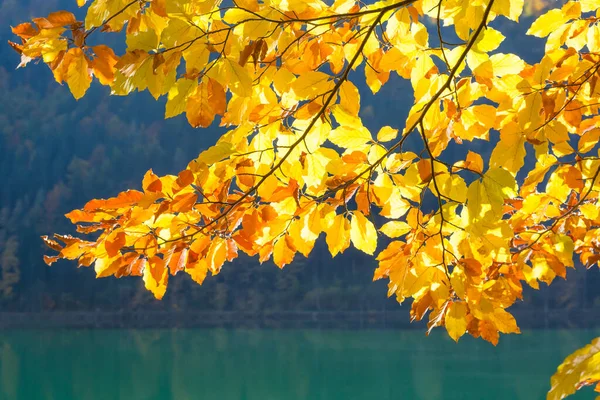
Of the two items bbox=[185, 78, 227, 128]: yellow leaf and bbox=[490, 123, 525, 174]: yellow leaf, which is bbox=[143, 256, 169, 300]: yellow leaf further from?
bbox=[490, 123, 525, 174]: yellow leaf

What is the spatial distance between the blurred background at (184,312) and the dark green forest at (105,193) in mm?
55

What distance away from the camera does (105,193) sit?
963 inches

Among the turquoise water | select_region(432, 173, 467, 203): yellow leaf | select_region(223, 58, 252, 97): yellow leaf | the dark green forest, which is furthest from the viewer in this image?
the dark green forest

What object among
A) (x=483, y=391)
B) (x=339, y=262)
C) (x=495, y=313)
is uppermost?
(x=339, y=262)

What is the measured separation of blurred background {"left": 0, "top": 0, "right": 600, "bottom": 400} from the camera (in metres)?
10.1

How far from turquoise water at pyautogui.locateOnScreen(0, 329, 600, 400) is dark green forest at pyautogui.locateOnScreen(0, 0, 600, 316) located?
4666mm

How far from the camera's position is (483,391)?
896 centimetres

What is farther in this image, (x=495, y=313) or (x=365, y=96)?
(x=365, y=96)

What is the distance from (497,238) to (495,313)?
20 cm

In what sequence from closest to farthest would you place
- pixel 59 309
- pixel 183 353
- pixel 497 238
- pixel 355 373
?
pixel 497 238 < pixel 355 373 < pixel 183 353 < pixel 59 309

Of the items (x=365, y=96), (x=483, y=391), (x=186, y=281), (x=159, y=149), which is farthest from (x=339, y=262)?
(x=483, y=391)

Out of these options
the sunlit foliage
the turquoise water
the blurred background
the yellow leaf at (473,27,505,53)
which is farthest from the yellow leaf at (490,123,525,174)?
the turquoise water

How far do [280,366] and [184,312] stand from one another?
9693mm

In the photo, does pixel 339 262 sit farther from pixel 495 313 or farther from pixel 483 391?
pixel 495 313
